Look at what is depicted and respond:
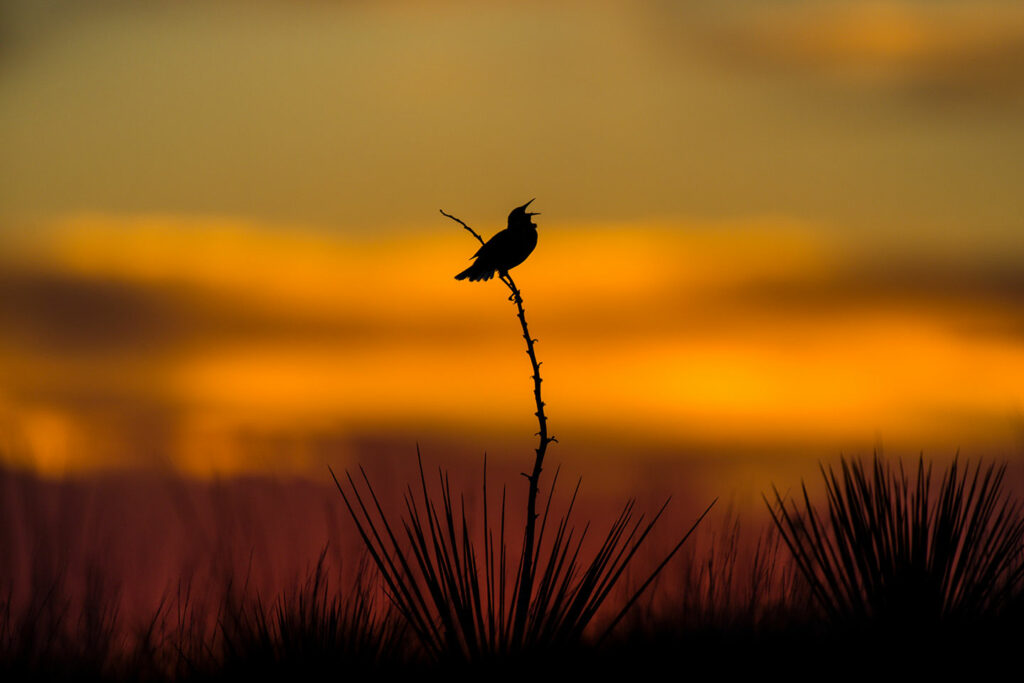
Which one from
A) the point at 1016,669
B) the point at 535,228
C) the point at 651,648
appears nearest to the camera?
the point at 1016,669

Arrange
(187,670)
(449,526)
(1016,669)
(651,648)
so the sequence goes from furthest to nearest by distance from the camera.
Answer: (651,648) < (187,670) < (1016,669) < (449,526)

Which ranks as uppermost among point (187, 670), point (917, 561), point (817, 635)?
point (917, 561)

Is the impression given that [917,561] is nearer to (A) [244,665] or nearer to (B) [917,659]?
(B) [917,659]

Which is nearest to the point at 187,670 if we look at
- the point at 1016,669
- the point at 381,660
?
the point at 381,660

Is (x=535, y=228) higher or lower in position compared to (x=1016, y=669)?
higher
